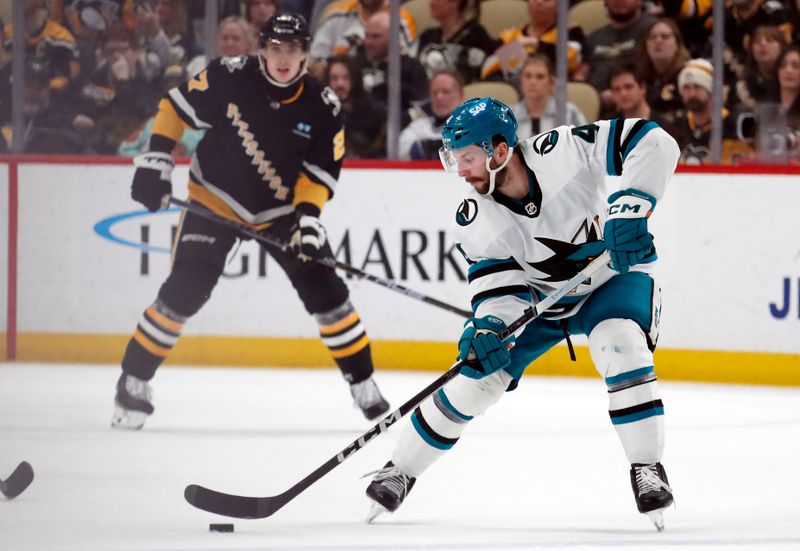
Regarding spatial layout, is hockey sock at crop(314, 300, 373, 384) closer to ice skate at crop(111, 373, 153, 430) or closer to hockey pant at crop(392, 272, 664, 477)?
ice skate at crop(111, 373, 153, 430)

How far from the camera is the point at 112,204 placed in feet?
21.4

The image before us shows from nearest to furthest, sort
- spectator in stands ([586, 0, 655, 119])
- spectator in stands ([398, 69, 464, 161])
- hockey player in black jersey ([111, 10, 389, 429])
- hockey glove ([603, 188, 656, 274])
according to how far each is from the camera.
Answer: hockey glove ([603, 188, 656, 274]) < hockey player in black jersey ([111, 10, 389, 429]) < spectator in stands ([586, 0, 655, 119]) < spectator in stands ([398, 69, 464, 161])

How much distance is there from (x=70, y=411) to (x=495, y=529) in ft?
7.75

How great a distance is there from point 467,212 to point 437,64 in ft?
11.0

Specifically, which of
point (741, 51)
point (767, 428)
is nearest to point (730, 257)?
point (741, 51)

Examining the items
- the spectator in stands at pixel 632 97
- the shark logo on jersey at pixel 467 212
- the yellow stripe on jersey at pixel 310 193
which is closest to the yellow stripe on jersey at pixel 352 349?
the yellow stripe on jersey at pixel 310 193

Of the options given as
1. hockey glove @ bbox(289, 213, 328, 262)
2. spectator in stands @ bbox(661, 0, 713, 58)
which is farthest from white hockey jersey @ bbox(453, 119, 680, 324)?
spectator in stands @ bbox(661, 0, 713, 58)

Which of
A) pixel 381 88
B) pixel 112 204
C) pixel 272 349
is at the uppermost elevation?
pixel 381 88

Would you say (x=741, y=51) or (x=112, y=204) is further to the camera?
(x=112, y=204)

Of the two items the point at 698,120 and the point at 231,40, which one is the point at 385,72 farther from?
the point at 698,120

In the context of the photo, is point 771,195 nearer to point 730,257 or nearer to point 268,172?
point 730,257

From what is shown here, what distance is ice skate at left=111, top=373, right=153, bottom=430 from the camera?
482cm

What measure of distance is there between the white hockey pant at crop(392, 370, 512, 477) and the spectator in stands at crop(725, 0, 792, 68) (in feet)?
10.6

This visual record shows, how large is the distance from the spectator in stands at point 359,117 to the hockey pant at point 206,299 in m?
1.41
